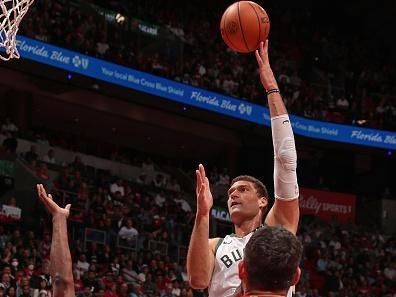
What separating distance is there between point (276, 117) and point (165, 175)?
1603 centimetres

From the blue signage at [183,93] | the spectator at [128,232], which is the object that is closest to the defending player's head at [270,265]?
the spectator at [128,232]

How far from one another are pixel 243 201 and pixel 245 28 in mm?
1184

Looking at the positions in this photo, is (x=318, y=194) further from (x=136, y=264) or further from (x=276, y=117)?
(x=276, y=117)

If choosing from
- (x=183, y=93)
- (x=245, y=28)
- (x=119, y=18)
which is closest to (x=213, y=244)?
(x=245, y=28)

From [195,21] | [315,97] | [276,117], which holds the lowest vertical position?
[276,117]

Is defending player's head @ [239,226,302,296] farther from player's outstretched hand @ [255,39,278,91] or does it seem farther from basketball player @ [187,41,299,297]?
player's outstretched hand @ [255,39,278,91]

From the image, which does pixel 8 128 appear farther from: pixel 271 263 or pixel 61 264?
pixel 271 263

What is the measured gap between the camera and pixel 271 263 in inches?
85.0

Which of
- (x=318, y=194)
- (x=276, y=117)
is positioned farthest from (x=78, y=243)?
(x=276, y=117)

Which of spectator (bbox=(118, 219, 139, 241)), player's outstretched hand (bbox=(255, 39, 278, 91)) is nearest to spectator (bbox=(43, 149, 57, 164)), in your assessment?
spectator (bbox=(118, 219, 139, 241))

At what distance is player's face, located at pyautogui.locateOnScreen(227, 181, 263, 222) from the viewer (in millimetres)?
3633

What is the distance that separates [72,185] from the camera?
1516 cm

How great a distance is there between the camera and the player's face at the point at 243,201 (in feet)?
11.9

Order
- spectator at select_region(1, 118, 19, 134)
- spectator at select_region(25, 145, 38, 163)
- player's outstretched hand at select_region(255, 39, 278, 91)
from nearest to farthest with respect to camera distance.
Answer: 1. player's outstretched hand at select_region(255, 39, 278, 91)
2. spectator at select_region(25, 145, 38, 163)
3. spectator at select_region(1, 118, 19, 134)
